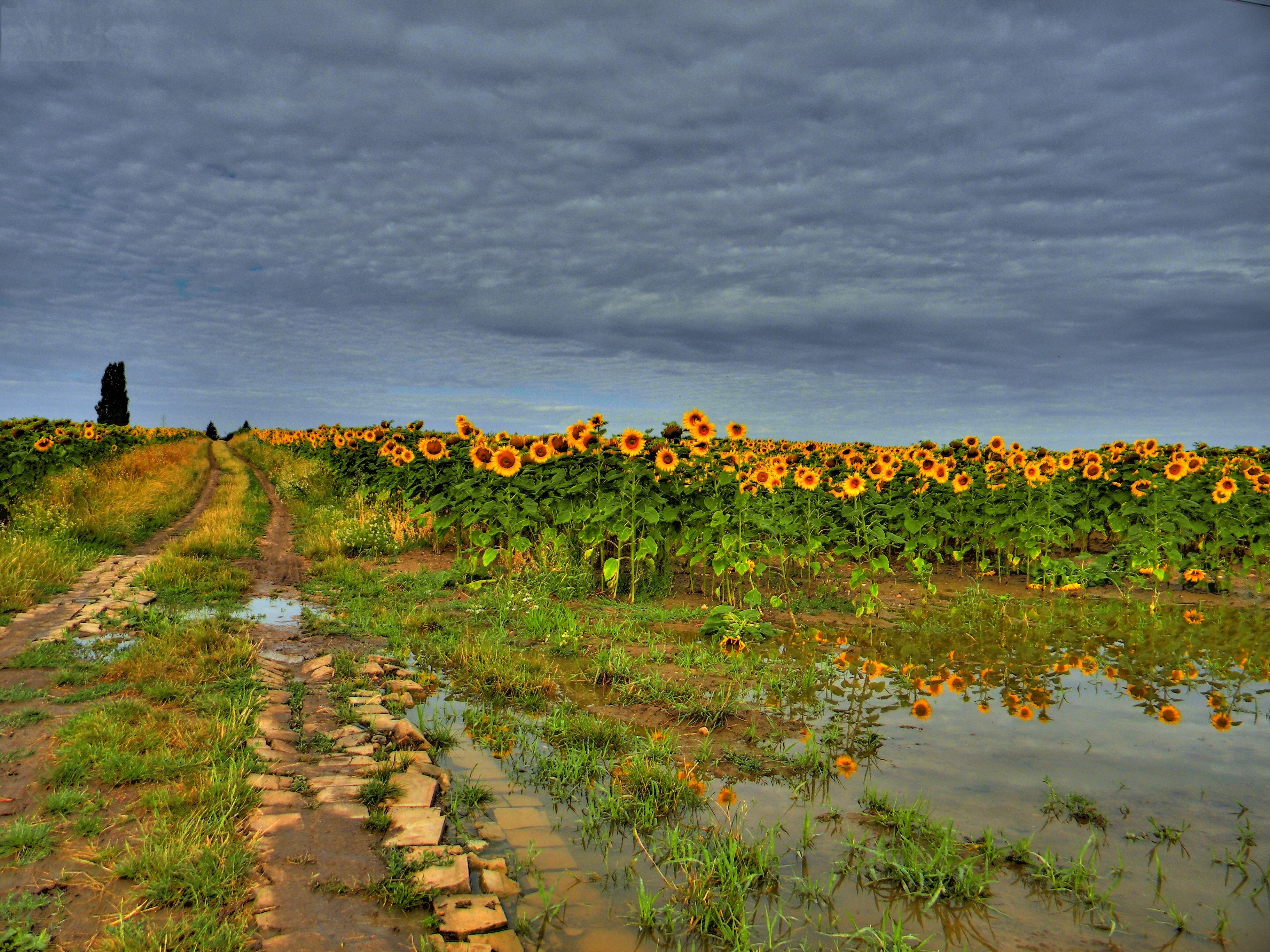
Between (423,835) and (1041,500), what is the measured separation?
8.84 m

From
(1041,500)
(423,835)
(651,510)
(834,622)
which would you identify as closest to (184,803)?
(423,835)

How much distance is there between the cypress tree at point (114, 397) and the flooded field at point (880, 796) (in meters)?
62.1

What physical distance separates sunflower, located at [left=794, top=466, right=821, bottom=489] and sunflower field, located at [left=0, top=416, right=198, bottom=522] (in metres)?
12.3

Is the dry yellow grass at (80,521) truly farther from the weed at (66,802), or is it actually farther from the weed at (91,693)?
the weed at (66,802)

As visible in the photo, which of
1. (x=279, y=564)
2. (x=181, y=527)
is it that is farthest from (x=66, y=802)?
(x=181, y=527)

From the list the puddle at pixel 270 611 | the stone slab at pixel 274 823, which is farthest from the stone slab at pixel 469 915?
the puddle at pixel 270 611

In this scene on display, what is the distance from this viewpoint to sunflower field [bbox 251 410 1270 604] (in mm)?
8141

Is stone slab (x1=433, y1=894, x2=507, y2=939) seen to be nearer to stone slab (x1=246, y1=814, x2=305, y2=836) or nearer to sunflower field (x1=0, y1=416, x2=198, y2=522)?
stone slab (x1=246, y1=814, x2=305, y2=836)

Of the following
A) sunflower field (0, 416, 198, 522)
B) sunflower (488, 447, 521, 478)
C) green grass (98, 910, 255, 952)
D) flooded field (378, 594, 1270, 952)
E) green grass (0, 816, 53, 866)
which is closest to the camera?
green grass (98, 910, 255, 952)

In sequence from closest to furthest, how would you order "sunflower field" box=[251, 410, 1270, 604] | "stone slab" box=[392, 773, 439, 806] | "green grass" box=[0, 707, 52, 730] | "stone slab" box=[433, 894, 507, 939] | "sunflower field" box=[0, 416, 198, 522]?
"stone slab" box=[433, 894, 507, 939]
"stone slab" box=[392, 773, 439, 806]
"green grass" box=[0, 707, 52, 730]
"sunflower field" box=[251, 410, 1270, 604]
"sunflower field" box=[0, 416, 198, 522]

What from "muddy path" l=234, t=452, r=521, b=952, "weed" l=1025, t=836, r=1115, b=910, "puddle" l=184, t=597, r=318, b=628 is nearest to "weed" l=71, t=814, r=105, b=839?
"muddy path" l=234, t=452, r=521, b=952

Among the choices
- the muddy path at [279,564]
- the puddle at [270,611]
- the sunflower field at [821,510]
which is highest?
the sunflower field at [821,510]

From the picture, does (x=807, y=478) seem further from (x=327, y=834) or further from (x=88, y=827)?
(x=88, y=827)

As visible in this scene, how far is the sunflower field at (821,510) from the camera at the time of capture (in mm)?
8141
